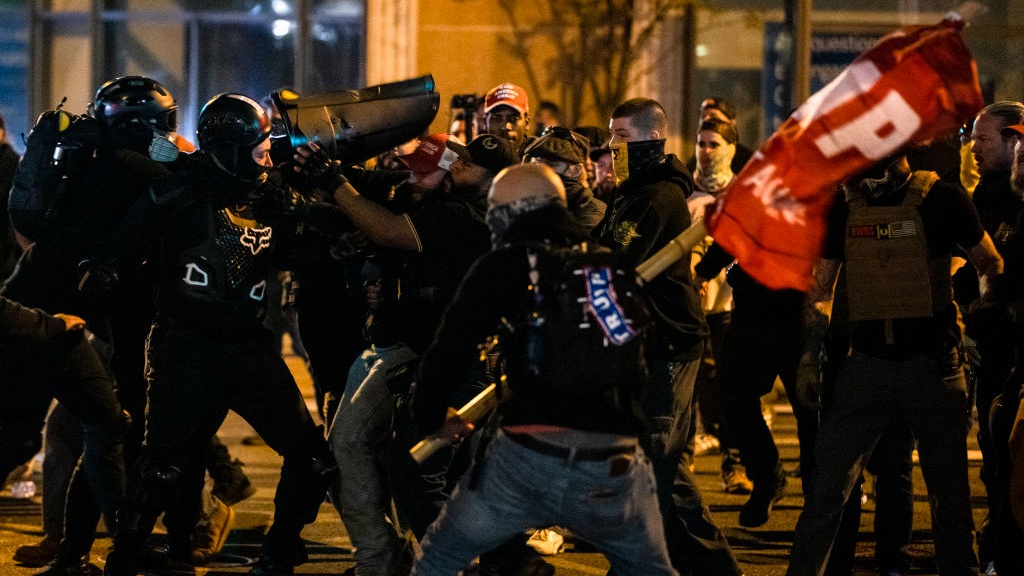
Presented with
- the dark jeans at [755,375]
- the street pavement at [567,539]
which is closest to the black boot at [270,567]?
the street pavement at [567,539]

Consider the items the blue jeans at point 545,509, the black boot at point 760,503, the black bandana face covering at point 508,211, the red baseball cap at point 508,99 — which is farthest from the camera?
the red baseball cap at point 508,99

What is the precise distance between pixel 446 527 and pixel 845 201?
2.27 metres

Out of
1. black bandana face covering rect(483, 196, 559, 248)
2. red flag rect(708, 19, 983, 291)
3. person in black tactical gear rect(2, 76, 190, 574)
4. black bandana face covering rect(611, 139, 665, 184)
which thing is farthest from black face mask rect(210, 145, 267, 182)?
red flag rect(708, 19, 983, 291)

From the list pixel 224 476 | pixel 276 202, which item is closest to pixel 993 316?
pixel 276 202

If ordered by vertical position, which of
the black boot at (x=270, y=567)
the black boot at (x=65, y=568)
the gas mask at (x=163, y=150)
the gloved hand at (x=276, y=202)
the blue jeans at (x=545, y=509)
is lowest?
the black boot at (x=65, y=568)

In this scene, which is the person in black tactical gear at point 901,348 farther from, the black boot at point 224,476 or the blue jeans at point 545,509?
Result: the black boot at point 224,476

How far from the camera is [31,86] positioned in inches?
685

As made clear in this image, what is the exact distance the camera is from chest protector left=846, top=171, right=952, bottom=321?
239 inches

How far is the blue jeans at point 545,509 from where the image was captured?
4770 mm

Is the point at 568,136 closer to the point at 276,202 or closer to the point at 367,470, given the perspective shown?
the point at 276,202

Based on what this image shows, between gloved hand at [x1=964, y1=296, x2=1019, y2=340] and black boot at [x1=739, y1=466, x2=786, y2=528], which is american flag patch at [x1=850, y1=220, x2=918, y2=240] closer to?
gloved hand at [x1=964, y1=296, x2=1019, y2=340]

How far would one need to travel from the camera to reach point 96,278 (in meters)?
6.38

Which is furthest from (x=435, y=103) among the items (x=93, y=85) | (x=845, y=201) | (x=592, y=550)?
(x=93, y=85)

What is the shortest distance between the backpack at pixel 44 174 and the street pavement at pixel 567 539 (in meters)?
1.57
